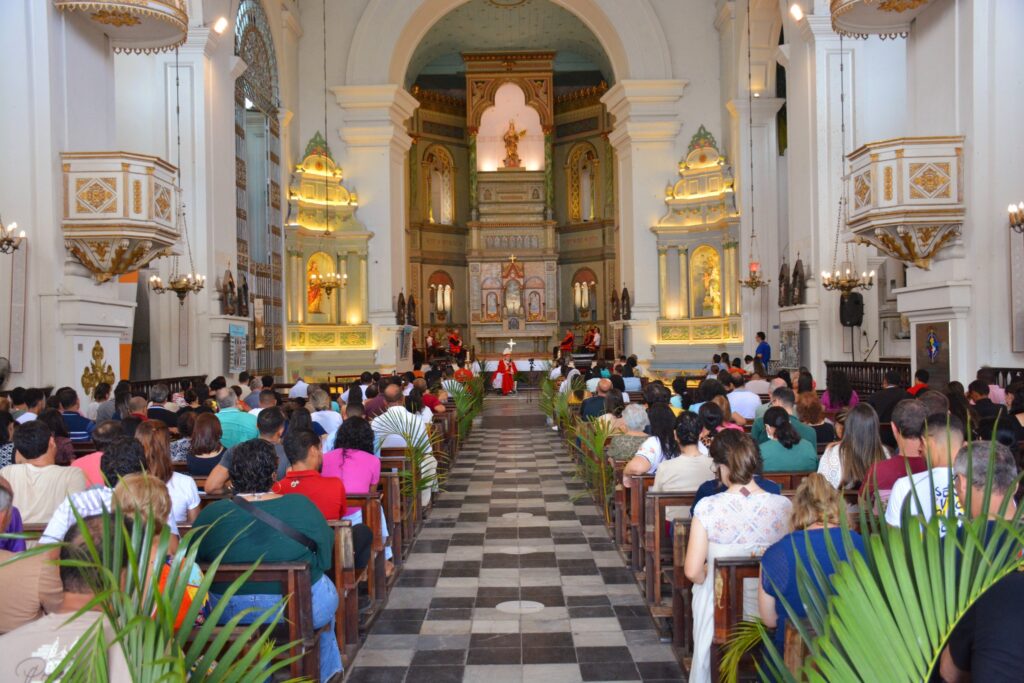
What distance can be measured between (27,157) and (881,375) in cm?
1081

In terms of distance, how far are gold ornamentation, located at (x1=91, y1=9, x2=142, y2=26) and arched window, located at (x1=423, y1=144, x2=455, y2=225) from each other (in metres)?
20.8

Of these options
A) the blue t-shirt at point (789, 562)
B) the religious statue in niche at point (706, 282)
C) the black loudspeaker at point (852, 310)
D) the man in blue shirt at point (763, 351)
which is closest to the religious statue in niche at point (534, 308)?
the religious statue in niche at point (706, 282)

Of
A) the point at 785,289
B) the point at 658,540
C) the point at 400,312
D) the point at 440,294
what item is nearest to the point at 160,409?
the point at 658,540

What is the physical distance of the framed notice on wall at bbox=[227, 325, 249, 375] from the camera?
15719mm

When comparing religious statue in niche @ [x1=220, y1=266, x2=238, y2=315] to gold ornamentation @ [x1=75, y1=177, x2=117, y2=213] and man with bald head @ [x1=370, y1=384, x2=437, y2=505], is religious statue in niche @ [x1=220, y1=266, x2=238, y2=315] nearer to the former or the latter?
gold ornamentation @ [x1=75, y1=177, x2=117, y2=213]

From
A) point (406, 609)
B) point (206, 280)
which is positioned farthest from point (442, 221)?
point (406, 609)

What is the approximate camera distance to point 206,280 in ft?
49.3

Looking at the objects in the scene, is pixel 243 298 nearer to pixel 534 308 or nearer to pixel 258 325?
pixel 258 325

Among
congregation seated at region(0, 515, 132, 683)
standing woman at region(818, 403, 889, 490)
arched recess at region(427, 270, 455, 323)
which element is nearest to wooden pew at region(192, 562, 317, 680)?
congregation seated at region(0, 515, 132, 683)

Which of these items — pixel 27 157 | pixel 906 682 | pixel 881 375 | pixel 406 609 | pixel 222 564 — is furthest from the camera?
pixel 881 375

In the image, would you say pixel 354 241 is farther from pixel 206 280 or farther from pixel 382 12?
pixel 206 280

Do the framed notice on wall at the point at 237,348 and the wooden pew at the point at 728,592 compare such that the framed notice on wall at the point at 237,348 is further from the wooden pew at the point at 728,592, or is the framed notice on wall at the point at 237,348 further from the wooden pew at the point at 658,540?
the wooden pew at the point at 728,592

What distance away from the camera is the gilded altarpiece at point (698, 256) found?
22.6 m

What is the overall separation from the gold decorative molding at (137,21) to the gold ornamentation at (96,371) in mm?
3730
